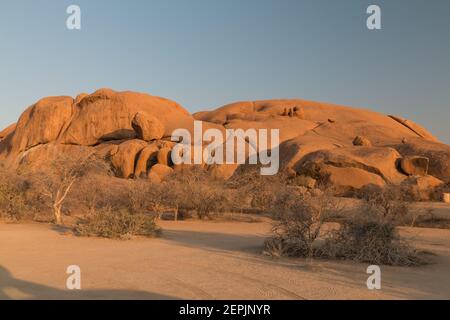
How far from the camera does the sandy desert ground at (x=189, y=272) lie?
5.93 meters

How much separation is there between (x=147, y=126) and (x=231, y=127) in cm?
682

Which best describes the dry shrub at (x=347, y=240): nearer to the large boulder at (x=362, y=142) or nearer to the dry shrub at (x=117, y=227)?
the dry shrub at (x=117, y=227)

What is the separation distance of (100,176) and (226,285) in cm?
1164

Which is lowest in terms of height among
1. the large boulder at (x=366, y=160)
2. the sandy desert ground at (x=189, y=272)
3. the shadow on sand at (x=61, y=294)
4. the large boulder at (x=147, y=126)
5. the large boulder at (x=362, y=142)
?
the sandy desert ground at (x=189, y=272)

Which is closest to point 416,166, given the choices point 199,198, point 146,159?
point 199,198

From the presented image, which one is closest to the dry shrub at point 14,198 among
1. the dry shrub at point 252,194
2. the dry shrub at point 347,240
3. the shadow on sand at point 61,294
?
the dry shrub at point 252,194

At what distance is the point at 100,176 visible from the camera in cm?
1700

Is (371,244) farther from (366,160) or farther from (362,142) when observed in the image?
(362,142)

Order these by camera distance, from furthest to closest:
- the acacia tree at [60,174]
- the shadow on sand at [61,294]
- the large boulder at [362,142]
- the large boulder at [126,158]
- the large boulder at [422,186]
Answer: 1. the large boulder at [362,142]
2. the large boulder at [126,158]
3. the large boulder at [422,186]
4. the acacia tree at [60,174]
5. the shadow on sand at [61,294]

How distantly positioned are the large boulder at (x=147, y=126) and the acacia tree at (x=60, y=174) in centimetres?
1578

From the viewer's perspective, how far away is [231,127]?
35.1m

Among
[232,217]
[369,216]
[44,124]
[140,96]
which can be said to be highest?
[140,96]
